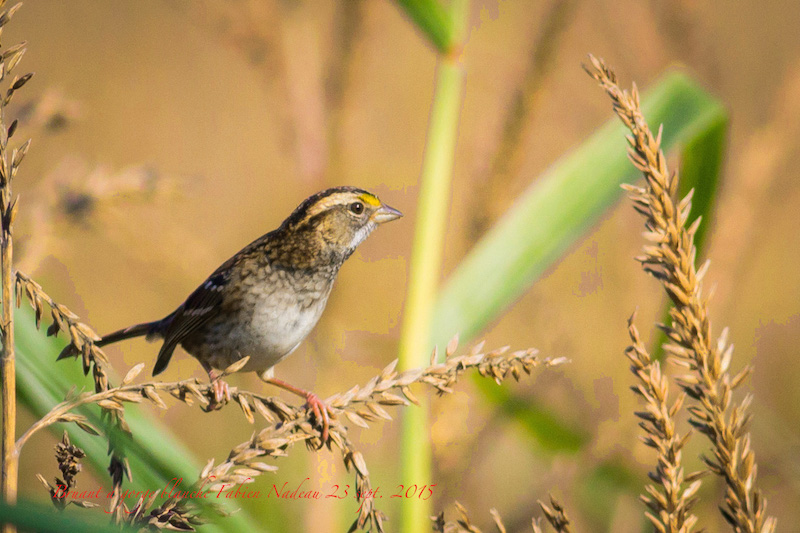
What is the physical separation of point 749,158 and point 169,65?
17.4 feet

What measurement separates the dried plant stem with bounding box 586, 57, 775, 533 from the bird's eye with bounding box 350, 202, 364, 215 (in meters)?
1.37

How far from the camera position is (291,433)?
1378 millimetres

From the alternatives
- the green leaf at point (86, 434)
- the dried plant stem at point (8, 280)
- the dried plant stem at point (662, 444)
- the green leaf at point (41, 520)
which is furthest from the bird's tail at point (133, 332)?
the dried plant stem at point (662, 444)

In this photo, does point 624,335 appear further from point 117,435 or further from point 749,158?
point 117,435

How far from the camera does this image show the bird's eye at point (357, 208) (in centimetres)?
243

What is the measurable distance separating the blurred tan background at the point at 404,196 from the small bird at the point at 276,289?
39 cm

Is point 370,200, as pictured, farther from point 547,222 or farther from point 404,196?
point 404,196

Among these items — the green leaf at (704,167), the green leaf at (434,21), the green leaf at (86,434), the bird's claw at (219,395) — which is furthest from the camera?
the green leaf at (704,167)

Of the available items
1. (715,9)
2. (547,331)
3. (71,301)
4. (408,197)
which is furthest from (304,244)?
(715,9)

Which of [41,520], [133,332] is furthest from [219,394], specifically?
[133,332]

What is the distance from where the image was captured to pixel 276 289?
2410 mm

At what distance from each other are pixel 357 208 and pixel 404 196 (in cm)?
216

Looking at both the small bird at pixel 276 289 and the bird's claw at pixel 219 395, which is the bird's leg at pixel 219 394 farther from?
the small bird at pixel 276 289

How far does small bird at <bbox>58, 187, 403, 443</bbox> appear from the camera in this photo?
2.36m
